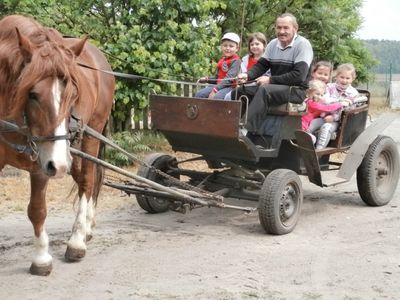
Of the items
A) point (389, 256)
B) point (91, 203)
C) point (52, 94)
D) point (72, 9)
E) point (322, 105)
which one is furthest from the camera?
point (72, 9)

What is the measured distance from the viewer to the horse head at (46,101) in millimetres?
3762

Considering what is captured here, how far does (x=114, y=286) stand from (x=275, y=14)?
9.70 meters

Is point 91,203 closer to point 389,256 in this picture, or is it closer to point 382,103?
point 389,256

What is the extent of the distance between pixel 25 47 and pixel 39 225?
5.34 feet

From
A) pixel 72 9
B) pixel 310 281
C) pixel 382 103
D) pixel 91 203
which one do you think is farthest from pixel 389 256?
pixel 382 103

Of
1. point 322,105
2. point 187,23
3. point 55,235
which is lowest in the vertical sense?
point 55,235

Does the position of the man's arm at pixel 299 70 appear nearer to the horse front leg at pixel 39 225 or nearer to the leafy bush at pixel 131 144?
the horse front leg at pixel 39 225

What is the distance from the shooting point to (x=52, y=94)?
379 centimetres

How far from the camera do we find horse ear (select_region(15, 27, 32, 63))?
3744 millimetres

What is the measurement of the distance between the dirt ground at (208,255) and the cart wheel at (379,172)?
15cm

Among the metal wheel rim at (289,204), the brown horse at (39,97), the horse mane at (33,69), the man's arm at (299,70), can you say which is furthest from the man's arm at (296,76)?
the horse mane at (33,69)

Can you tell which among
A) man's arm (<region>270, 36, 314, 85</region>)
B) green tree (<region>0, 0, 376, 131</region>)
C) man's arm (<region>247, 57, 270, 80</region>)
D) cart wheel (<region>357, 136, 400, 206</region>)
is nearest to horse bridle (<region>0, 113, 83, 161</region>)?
man's arm (<region>270, 36, 314, 85</region>)

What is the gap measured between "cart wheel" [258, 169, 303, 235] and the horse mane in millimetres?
2256

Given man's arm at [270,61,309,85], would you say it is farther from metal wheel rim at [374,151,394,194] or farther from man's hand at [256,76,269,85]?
metal wheel rim at [374,151,394,194]
